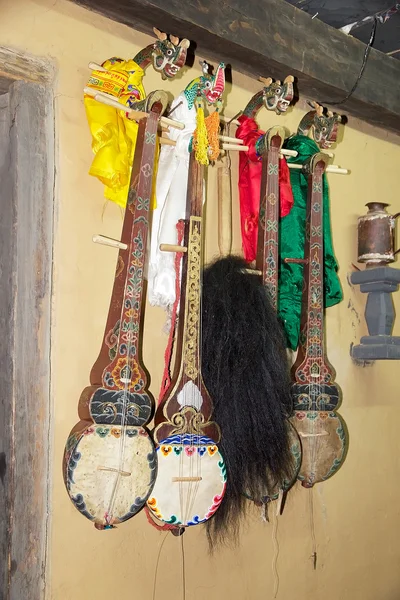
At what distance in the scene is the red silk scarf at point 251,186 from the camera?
201 cm

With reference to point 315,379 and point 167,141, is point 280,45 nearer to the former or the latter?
point 167,141

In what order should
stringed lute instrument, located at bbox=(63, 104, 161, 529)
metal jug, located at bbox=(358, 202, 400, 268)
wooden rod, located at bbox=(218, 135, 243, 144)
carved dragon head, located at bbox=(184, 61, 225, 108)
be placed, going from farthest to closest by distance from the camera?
1. metal jug, located at bbox=(358, 202, 400, 268)
2. wooden rod, located at bbox=(218, 135, 243, 144)
3. carved dragon head, located at bbox=(184, 61, 225, 108)
4. stringed lute instrument, located at bbox=(63, 104, 161, 529)

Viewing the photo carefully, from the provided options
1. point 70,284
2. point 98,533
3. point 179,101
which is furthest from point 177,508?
point 179,101

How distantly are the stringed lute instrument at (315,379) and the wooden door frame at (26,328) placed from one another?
30.2 inches

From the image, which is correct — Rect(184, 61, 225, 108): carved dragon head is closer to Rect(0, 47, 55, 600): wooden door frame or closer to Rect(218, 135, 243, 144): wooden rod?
Rect(218, 135, 243, 144): wooden rod

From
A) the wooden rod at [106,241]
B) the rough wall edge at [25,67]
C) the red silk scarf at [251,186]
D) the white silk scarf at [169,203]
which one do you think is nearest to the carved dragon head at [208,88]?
the white silk scarf at [169,203]

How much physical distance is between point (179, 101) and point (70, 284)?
60cm

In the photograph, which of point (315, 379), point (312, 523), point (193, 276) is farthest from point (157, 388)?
point (312, 523)

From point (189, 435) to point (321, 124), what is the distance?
3.75 ft

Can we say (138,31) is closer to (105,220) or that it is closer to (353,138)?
(105,220)

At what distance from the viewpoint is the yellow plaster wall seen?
1690mm

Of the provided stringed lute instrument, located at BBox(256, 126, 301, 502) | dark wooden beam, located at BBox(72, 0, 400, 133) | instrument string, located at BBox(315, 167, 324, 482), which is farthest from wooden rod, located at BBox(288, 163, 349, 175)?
dark wooden beam, located at BBox(72, 0, 400, 133)

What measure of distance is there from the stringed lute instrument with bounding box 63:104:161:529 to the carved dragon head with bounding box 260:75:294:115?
444 millimetres

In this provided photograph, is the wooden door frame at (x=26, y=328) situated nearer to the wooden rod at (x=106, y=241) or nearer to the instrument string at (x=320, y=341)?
the wooden rod at (x=106, y=241)
